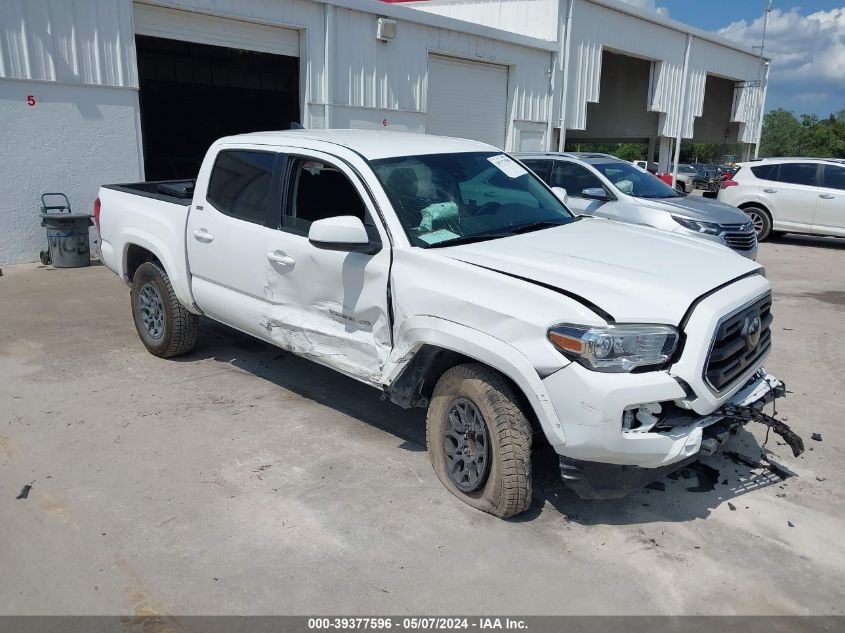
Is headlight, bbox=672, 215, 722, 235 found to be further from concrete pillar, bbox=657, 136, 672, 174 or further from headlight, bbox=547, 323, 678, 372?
concrete pillar, bbox=657, 136, 672, 174

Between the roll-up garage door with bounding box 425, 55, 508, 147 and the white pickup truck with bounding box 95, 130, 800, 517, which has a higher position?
the roll-up garage door with bounding box 425, 55, 508, 147

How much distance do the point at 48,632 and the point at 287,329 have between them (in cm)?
233

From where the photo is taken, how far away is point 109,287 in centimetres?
908

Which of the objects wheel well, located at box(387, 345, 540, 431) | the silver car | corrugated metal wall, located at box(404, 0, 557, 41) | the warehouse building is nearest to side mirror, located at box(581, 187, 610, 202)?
the silver car

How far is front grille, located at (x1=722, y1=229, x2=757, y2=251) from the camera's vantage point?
957 centimetres

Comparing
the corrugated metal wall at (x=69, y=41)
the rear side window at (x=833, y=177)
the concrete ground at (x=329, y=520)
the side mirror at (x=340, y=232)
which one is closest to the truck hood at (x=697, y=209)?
the concrete ground at (x=329, y=520)

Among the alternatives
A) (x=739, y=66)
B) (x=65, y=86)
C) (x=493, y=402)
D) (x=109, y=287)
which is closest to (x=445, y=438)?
(x=493, y=402)

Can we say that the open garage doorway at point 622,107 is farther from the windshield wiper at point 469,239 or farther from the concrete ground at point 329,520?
the windshield wiper at point 469,239

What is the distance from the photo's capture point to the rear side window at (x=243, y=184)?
5.03 meters

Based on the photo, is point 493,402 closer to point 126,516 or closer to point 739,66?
point 126,516

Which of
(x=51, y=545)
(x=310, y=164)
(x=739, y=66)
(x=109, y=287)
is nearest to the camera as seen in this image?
(x=51, y=545)

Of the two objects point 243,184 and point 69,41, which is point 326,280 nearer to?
point 243,184

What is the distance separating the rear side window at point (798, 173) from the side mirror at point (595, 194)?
6421 mm

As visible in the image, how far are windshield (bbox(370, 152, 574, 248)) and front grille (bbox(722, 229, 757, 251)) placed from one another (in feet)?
17.6
